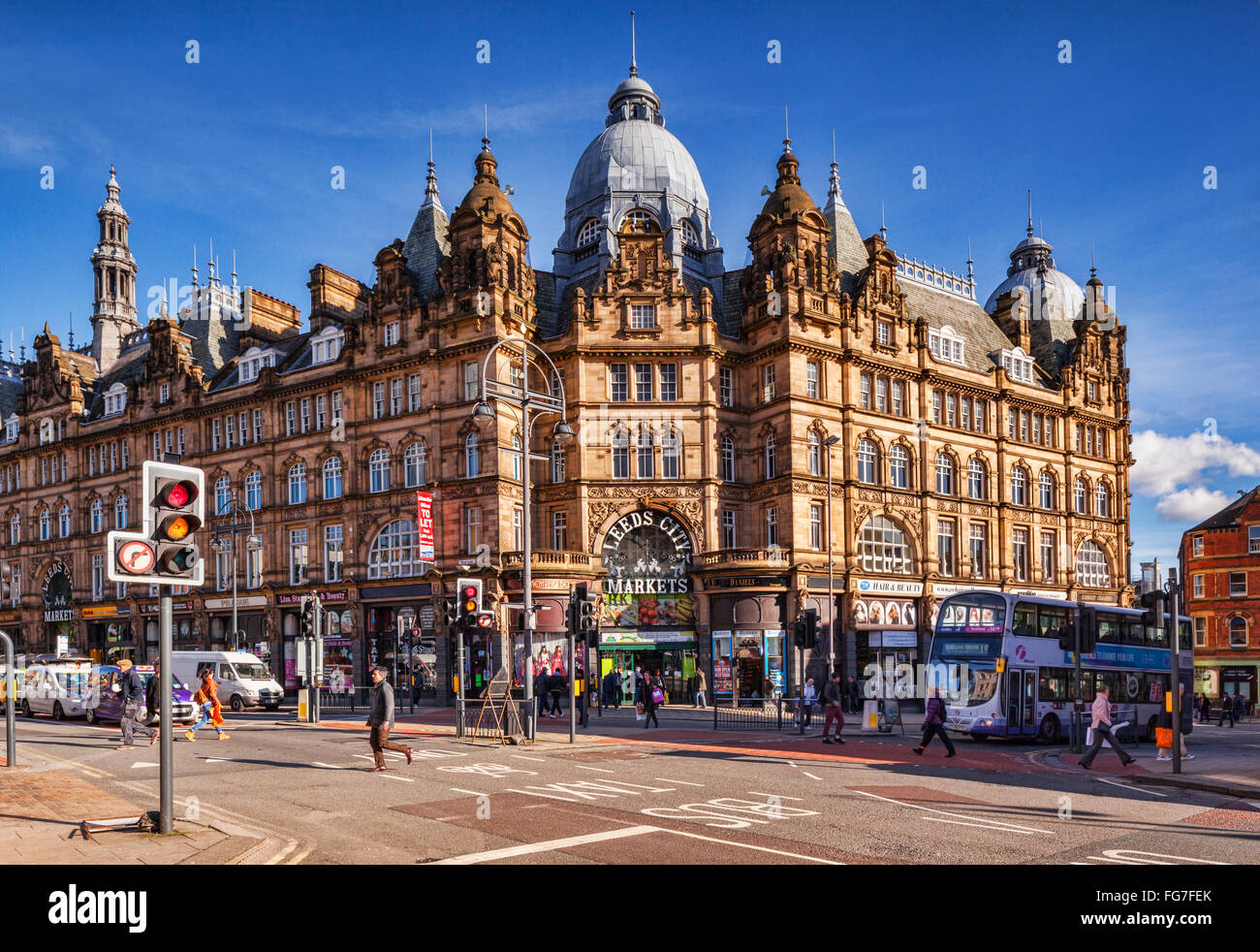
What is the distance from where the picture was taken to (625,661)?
4738cm

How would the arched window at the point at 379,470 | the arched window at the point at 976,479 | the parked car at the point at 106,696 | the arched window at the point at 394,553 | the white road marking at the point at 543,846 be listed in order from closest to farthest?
the white road marking at the point at 543,846 → the parked car at the point at 106,696 → the arched window at the point at 394,553 → the arched window at the point at 379,470 → the arched window at the point at 976,479

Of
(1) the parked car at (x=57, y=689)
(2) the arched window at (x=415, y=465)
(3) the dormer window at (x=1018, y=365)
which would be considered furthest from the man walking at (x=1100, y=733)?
(3) the dormer window at (x=1018, y=365)

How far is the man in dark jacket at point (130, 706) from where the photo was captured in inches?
956

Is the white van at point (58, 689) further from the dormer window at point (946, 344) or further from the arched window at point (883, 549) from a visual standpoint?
the dormer window at point (946, 344)

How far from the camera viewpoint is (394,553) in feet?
163

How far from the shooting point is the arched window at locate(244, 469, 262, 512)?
182 feet

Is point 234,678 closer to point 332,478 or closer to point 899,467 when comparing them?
point 332,478

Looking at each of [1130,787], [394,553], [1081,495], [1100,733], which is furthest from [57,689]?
[1081,495]

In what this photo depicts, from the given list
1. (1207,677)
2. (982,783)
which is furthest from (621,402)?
(1207,677)

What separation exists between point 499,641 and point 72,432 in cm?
3647

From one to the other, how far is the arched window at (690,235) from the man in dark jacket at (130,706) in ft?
127

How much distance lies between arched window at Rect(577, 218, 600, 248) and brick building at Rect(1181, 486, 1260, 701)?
4432 cm

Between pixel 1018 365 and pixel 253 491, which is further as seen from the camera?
pixel 1018 365

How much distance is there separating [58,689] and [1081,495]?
52832 millimetres
